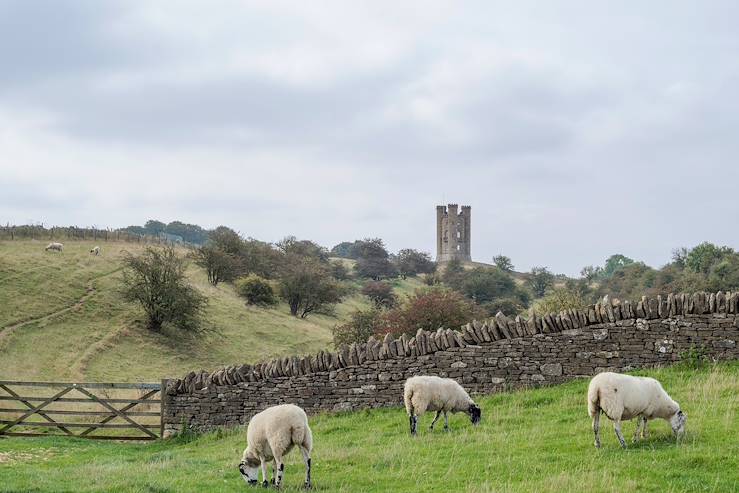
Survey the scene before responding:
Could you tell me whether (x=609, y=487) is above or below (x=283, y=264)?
below

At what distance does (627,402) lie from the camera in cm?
1145

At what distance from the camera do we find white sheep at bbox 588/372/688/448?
11383 mm

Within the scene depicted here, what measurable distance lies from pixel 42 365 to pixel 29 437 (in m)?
13.8

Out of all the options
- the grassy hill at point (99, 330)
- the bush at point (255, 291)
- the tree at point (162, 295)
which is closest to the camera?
Result: the grassy hill at point (99, 330)

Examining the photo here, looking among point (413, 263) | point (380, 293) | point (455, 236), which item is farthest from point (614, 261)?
point (380, 293)

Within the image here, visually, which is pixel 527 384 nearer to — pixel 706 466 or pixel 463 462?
pixel 463 462

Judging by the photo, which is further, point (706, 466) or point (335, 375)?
point (335, 375)

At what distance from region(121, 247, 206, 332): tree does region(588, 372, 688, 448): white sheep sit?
32.5 m

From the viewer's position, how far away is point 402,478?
11008mm

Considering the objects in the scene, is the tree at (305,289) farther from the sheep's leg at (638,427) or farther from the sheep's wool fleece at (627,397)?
the sheep's wool fleece at (627,397)

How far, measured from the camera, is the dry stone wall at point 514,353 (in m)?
16.9

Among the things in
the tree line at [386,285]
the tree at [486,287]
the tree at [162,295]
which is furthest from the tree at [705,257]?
the tree at [162,295]

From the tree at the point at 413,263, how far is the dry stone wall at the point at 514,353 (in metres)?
85.5

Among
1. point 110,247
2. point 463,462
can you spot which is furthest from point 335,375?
point 110,247
